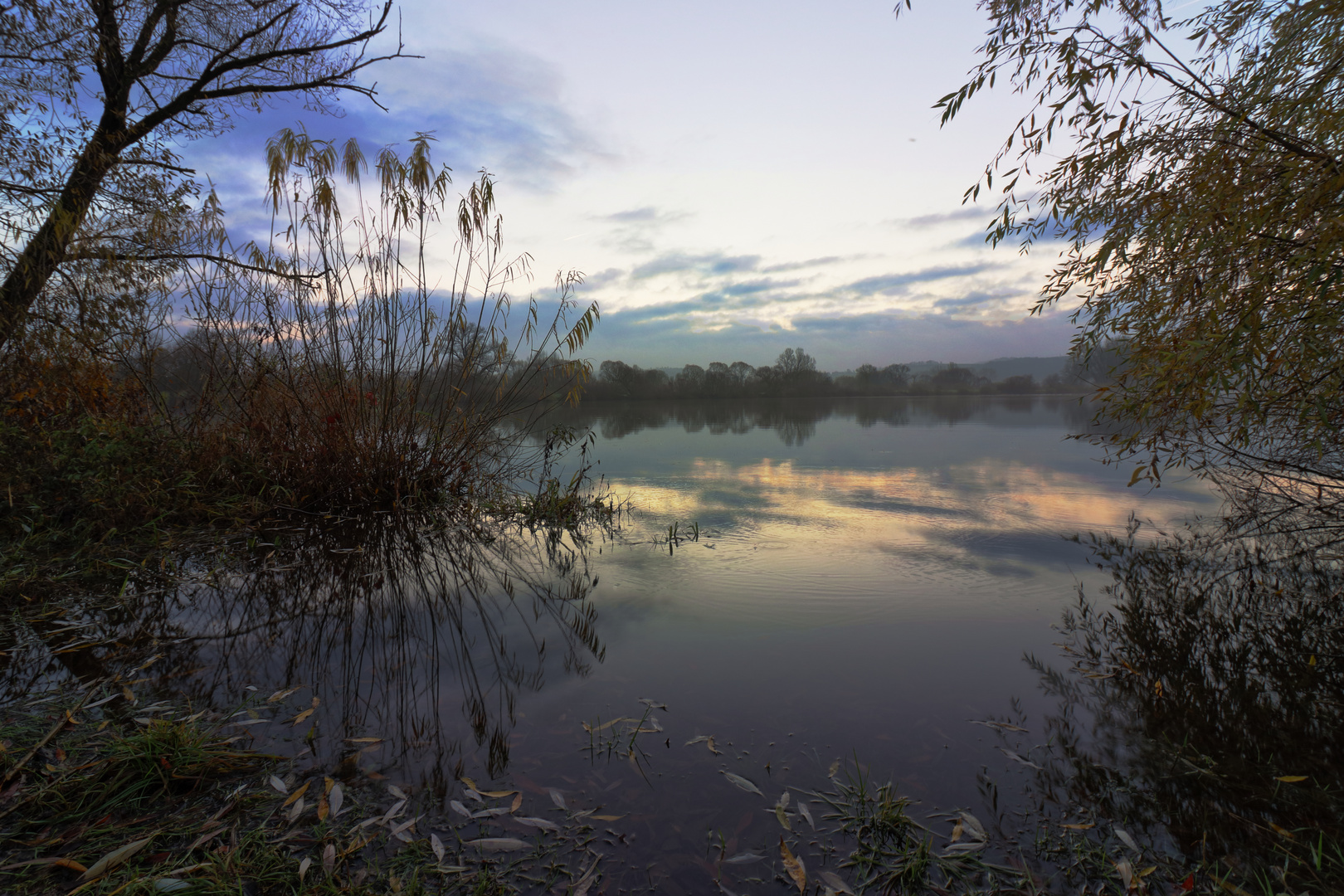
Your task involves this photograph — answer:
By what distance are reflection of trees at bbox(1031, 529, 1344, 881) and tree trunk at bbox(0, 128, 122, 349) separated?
6908mm

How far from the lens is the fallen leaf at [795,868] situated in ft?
5.28

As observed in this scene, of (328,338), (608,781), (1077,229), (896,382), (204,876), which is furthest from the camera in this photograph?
(896,382)

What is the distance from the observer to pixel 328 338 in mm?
5387

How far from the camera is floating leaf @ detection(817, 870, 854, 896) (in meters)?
1.58

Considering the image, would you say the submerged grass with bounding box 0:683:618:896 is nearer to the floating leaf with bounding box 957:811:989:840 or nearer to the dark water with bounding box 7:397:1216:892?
the dark water with bounding box 7:397:1216:892

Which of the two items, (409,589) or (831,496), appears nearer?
(409,589)

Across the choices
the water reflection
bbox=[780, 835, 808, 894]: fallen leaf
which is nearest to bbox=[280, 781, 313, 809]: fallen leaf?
bbox=[780, 835, 808, 894]: fallen leaf

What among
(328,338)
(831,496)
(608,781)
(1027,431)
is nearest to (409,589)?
(608,781)

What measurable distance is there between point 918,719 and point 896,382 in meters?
45.0

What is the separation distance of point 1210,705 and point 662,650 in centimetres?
232

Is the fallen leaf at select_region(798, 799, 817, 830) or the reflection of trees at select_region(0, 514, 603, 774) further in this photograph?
the reflection of trees at select_region(0, 514, 603, 774)

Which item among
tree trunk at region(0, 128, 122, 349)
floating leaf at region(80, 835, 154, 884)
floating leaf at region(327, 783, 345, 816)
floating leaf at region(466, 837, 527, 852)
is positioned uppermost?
tree trunk at region(0, 128, 122, 349)

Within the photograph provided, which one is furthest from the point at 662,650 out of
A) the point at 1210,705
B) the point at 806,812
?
the point at 1210,705

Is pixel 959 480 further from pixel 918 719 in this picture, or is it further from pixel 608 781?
pixel 608 781
